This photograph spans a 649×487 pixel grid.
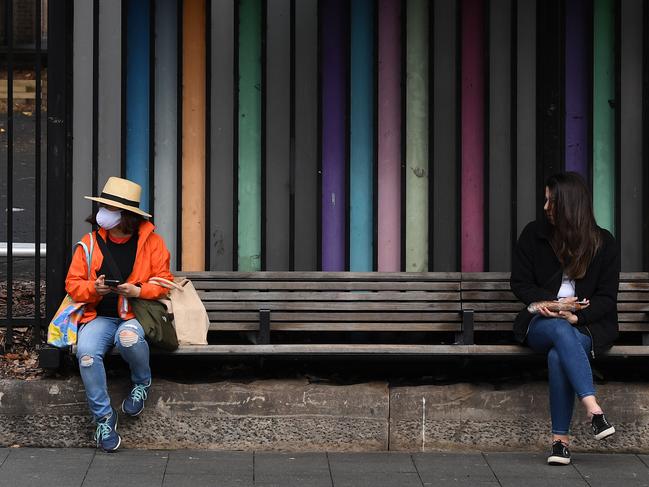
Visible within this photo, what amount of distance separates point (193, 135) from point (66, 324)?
4.90 feet

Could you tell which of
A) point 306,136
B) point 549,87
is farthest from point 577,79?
point 306,136

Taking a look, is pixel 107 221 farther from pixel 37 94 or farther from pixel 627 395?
pixel 627 395

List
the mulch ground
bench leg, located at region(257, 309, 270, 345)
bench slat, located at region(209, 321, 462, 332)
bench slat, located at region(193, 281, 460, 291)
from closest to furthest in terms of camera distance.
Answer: bench leg, located at region(257, 309, 270, 345), the mulch ground, bench slat, located at region(209, 321, 462, 332), bench slat, located at region(193, 281, 460, 291)

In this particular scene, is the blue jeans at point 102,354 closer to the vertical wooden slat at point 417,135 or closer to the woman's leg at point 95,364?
the woman's leg at point 95,364

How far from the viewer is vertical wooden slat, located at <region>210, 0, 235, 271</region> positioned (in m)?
7.26

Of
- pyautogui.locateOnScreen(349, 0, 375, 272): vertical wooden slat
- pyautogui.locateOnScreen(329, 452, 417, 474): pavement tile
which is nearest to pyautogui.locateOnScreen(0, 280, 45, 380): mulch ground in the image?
pyautogui.locateOnScreen(329, 452, 417, 474): pavement tile

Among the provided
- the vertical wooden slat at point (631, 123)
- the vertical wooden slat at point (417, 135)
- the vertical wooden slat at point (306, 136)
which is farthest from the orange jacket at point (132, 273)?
the vertical wooden slat at point (631, 123)

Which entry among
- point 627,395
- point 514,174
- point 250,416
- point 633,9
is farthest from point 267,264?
point 633,9

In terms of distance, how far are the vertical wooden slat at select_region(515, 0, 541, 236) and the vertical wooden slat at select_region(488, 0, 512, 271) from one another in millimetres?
60

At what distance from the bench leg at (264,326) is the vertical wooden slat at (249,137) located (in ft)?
2.19

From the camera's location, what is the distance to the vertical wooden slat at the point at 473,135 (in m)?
7.34

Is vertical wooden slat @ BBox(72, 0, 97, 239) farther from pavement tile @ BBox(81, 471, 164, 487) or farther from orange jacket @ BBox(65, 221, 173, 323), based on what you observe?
pavement tile @ BBox(81, 471, 164, 487)

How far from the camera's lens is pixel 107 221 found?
6.54m

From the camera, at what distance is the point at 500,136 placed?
291 inches
